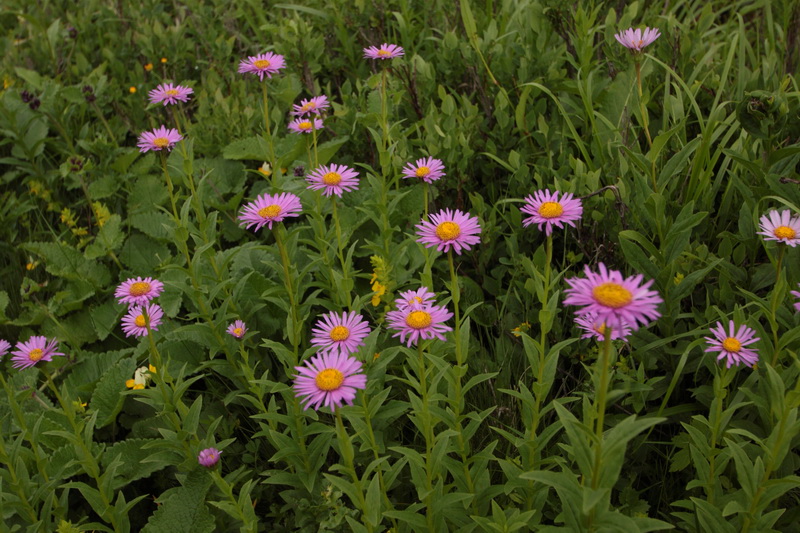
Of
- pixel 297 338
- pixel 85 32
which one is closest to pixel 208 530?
pixel 297 338

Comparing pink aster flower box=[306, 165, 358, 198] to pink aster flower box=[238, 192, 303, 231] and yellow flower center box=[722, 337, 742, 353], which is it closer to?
pink aster flower box=[238, 192, 303, 231]

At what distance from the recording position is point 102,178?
2.68m

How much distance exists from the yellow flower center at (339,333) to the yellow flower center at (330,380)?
0.17 meters

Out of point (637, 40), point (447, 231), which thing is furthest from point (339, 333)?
point (637, 40)

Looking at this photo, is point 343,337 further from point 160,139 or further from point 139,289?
point 160,139

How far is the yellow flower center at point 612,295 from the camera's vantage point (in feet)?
2.70

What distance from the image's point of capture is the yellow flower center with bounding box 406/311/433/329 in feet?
3.72

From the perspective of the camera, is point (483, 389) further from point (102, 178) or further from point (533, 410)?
point (102, 178)

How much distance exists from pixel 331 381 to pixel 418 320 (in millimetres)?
199

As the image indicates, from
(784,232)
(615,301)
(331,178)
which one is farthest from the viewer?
(331,178)

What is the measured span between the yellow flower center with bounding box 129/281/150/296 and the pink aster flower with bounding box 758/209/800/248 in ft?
4.48

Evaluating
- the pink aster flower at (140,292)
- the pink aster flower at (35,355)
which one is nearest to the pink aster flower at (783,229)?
the pink aster flower at (140,292)

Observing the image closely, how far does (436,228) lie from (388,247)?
596mm

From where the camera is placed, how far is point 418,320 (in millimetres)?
1139
